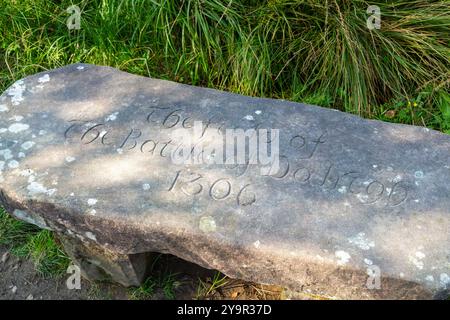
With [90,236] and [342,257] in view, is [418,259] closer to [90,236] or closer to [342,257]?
[342,257]

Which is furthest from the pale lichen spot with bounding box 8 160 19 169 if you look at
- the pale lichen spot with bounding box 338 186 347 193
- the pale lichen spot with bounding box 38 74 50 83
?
the pale lichen spot with bounding box 338 186 347 193

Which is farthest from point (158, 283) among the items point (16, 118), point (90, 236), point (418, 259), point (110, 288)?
point (418, 259)

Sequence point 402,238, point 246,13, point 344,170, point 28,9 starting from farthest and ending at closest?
point 28,9
point 246,13
point 344,170
point 402,238

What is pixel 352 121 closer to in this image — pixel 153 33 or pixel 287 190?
pixel 287 190

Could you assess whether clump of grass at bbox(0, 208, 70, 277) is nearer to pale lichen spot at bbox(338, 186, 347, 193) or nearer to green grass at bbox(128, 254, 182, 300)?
green grass at bbox(128, 254, 182, 300)

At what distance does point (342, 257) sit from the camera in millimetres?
1617

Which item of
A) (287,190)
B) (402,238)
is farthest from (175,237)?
(402,238)

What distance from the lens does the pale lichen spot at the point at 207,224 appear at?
1.72 meters

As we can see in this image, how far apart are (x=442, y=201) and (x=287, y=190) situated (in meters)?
0.54

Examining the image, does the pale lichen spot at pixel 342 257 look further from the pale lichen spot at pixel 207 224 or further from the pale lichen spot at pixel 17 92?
the pale lichen spot at pixel 17 92

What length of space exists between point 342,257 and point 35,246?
1.61 meters

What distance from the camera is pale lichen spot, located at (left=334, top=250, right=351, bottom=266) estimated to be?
1.61 m

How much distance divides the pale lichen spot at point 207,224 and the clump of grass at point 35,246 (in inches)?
41.2

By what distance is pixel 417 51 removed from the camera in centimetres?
296
